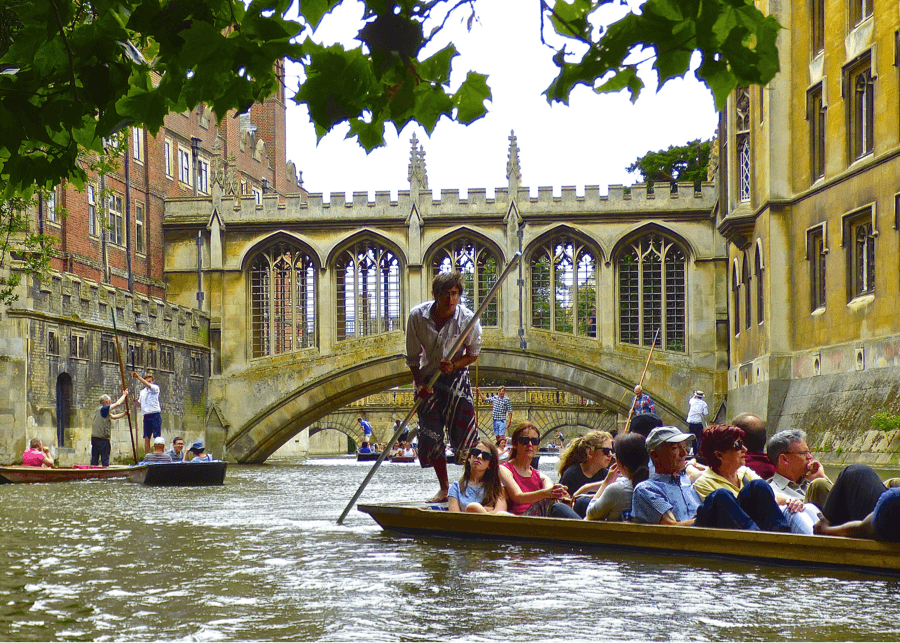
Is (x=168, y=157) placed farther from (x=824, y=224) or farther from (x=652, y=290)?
(x=824, y=224)

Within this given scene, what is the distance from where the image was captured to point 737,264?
21.9 metres

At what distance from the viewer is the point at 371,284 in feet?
90.8

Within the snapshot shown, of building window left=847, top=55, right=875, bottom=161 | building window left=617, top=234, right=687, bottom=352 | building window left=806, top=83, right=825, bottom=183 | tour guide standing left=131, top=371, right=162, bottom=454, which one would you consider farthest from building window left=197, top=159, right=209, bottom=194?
building window left=847, top=55, right=875, bottom=161

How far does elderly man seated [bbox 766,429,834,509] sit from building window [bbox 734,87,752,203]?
46.7 ft

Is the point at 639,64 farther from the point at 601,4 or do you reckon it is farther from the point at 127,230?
the point at 127,230

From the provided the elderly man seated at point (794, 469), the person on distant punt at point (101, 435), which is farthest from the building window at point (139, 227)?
the elderly man seated at point (794, 469)

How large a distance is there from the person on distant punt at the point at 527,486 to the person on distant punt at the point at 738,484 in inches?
38.5

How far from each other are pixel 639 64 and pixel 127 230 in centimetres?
2461

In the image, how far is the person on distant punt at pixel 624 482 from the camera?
643 cm

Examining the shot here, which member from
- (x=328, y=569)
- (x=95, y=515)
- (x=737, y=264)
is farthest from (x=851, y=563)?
(x=737, y=264)

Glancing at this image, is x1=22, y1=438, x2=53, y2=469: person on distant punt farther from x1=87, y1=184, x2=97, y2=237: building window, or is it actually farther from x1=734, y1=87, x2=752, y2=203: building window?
x1=734, y1=87, x2=752, y2=203: building window

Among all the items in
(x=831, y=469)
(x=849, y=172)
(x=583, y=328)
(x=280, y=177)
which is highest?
(x=280, y=177)

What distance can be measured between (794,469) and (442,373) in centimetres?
220

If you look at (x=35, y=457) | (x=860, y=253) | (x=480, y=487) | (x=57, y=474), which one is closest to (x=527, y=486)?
(x=480, y=487)
